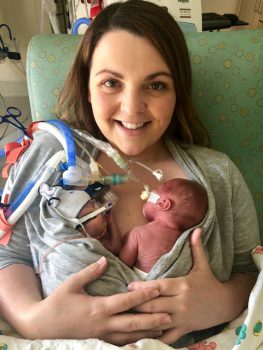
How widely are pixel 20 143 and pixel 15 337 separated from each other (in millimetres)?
604

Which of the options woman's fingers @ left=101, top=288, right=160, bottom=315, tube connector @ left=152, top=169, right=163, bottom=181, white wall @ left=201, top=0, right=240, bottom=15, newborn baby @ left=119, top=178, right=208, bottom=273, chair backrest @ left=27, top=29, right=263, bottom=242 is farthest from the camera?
white wall @ left=201, top=0, right=240, bottom=15

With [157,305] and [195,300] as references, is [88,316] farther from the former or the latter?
[195,300]

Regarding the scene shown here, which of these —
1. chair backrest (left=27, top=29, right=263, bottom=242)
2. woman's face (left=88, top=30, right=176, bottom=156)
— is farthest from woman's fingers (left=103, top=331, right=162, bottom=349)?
chair backrest (left=27, top=29, right=263, bottom=242)

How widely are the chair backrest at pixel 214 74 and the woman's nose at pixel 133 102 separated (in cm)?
37

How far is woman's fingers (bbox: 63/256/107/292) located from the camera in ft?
2.75

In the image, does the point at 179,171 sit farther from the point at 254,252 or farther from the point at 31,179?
the point at 31,179

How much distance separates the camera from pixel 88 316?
Result: 82cm

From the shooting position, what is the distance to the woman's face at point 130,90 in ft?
3.12

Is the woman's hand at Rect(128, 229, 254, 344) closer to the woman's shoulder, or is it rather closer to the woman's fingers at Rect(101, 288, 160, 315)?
the woman's fingers at Rect(101, 288, 160, 315)

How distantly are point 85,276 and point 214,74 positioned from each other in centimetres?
82

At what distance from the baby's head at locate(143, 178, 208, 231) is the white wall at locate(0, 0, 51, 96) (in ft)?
6.51

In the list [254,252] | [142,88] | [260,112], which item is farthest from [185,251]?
[260,112]

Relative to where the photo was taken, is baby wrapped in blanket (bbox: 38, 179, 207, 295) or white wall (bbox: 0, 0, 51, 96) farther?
white wall (bbox: 0, 0, 51, 96)

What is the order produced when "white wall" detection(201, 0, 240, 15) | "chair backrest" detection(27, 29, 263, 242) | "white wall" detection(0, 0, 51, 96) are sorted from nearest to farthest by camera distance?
"chair backrest" detection(27, 29, 263, 242)
"white wall" detection(0, 0, 51, 96)
"white wall" detection(201, 0, 240, 15)
